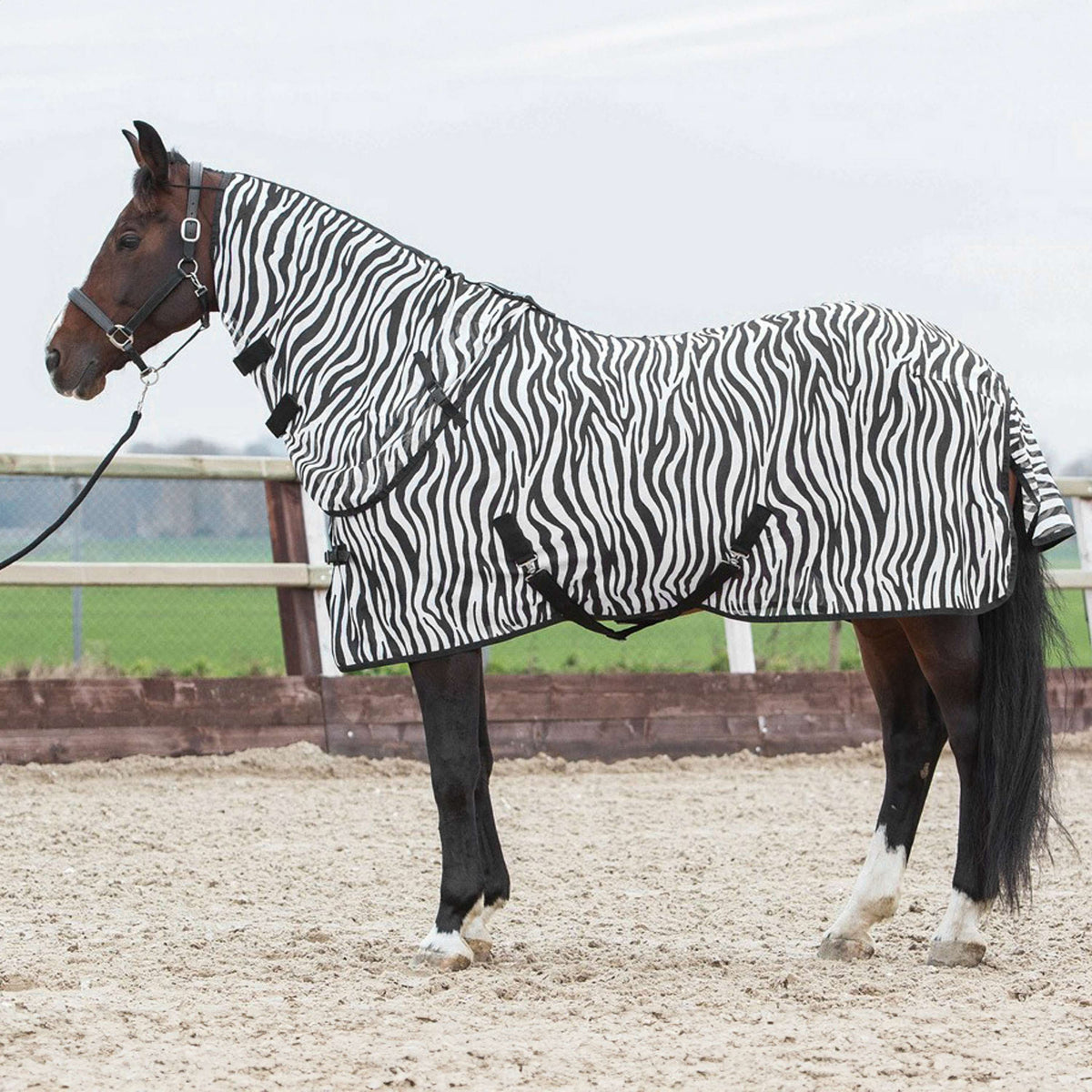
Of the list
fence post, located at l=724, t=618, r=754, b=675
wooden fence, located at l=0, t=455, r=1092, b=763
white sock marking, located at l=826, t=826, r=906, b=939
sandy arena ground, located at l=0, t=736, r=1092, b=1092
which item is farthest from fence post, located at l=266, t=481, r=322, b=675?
white sock marking, located at l=826, t=826, r=906, b=939

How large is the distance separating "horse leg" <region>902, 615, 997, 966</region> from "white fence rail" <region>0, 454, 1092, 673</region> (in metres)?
3.31

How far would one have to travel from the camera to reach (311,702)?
250 inches

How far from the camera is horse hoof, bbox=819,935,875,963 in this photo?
11.2 feet

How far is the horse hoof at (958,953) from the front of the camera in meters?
3.32

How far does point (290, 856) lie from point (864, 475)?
2.32m

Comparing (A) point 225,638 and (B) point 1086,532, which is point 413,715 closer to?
(B) point 1086,532

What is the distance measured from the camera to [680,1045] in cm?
258

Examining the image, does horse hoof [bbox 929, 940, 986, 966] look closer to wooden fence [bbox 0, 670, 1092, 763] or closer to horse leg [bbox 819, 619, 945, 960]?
horse leg [bbox 819, 619, 945, 960]

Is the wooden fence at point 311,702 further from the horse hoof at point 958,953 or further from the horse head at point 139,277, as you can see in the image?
the horse hoof at point 958,953

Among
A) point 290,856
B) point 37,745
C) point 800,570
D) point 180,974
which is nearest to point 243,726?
point 37,745

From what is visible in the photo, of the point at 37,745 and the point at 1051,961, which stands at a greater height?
the point at 37,745

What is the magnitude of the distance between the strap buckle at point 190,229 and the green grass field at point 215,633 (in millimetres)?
7827

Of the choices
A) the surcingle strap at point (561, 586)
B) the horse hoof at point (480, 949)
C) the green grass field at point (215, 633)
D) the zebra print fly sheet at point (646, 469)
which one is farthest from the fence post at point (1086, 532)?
the horse hoof at point (480, 949)

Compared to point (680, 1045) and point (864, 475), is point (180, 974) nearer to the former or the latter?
point (680, 1045)
